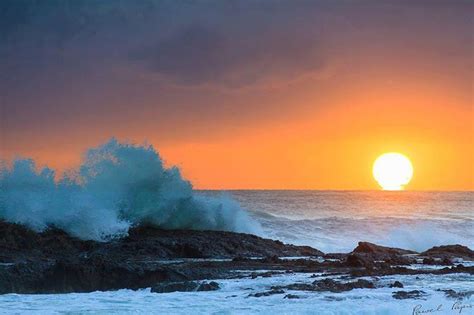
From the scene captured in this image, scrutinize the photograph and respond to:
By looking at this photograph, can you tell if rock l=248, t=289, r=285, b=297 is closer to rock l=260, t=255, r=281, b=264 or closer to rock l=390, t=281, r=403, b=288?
rock l=390, t=281, r=403, b=288

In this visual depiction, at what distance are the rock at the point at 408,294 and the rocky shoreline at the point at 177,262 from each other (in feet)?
0.05

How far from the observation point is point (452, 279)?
12.9 meters

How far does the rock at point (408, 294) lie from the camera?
10783 millimetres

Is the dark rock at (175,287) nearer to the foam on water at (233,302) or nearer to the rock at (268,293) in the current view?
the foam on water at (233,302)

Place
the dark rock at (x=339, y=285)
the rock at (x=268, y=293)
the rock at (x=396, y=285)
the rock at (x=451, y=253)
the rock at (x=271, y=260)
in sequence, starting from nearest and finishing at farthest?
the rock at (x=268, y=293) → the dark rock at (x=339, y=285) → the rock at (x=396, y=285) → the rock at (x=271, y=260) → the rock at (x=451, y=253)

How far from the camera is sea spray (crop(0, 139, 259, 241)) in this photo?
64.6 ft

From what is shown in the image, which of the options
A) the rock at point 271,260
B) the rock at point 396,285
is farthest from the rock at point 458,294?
the rock at point 271,260

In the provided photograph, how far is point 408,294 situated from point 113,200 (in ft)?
42.4

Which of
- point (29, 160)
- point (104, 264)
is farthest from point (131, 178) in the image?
point (104, 264)

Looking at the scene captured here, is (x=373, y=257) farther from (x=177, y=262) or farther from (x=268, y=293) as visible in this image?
(x=268, y=293)

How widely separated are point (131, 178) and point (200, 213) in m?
2.57

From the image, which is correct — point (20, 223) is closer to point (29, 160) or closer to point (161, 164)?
point (29, 160)

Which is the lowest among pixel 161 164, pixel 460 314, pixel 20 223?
pixel 460 314

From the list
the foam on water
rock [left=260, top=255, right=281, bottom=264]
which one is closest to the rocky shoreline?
rock [left=260, top=255, right=281, bottom=264]
